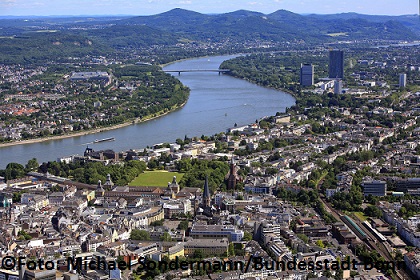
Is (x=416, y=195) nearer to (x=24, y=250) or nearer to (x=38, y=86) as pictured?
(x=24, y=250)

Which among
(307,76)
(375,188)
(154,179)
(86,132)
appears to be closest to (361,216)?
(375,188)

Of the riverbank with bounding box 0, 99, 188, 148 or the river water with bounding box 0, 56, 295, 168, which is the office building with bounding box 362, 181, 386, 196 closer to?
the river water with bounding box 0, 56, 295, 168

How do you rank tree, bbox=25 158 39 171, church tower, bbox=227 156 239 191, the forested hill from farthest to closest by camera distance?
the forested hill
tree, bbox=25 158 39 171
church tower, bbox=227 156 239 191

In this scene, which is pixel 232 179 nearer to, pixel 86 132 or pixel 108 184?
pixel 108 184

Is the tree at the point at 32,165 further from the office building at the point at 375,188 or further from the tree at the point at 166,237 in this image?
the office building at the point at 375,188

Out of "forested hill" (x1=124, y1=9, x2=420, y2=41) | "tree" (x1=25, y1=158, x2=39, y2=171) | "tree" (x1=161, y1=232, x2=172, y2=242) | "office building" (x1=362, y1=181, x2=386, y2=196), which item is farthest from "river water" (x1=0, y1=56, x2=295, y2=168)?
"forested hill" (x1=124, y1=9, x2=420, y2=41)

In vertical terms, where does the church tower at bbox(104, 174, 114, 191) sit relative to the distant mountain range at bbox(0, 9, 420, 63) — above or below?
below
